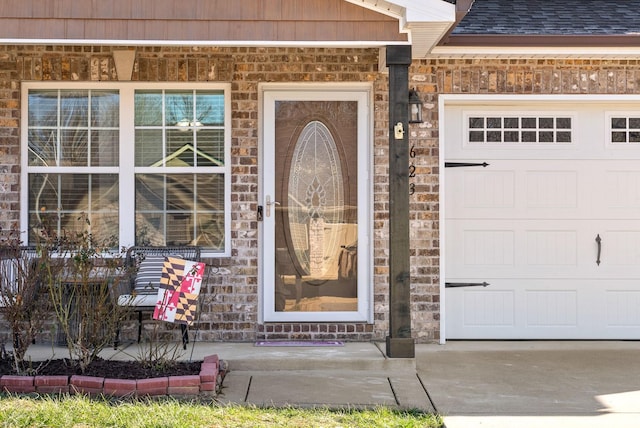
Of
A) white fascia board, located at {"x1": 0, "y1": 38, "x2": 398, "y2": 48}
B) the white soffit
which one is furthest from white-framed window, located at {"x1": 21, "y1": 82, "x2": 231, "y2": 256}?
the white soffit

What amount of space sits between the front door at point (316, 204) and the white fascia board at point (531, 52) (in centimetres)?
90

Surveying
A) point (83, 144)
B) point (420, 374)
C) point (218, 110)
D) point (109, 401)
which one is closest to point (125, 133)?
point (83, 144)

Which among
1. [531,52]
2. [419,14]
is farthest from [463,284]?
[419,14]

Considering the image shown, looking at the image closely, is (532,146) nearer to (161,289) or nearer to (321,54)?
(321,54)

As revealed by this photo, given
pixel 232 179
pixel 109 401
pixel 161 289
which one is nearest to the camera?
pixel 109 401

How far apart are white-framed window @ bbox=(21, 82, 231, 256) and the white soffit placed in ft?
6.50

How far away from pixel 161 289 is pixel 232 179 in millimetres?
2006

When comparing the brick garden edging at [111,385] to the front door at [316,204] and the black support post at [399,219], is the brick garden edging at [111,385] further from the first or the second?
the front door at [316,204]

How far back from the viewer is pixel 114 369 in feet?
19.5

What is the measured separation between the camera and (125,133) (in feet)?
25.5

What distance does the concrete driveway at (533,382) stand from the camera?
535cm

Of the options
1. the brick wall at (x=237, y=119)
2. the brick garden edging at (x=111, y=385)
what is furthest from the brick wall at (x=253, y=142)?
the brick garden edging at (x=111, y=385)

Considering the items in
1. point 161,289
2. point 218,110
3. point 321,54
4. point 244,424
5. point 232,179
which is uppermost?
point 321,54

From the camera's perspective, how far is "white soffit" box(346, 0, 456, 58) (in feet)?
20.8
